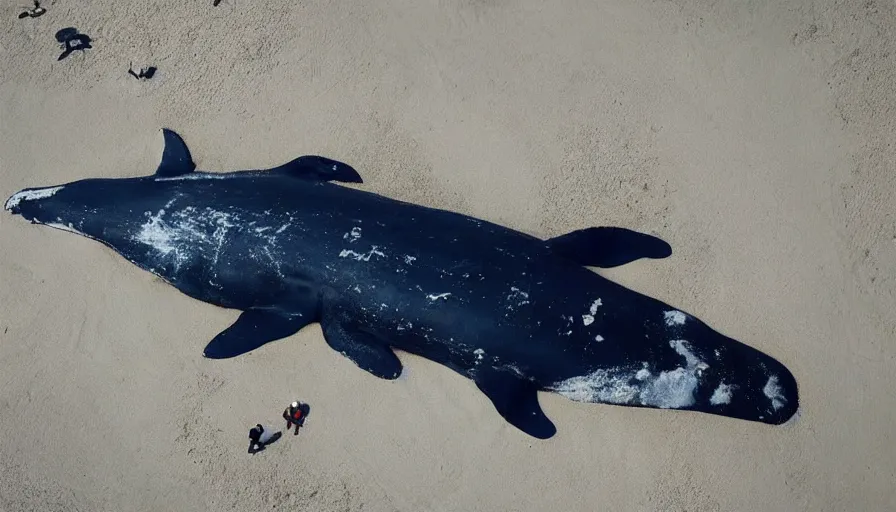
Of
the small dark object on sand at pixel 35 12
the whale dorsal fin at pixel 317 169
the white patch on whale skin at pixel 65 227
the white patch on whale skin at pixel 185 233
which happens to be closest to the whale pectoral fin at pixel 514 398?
the whale dorsal fin at pixel 317 169

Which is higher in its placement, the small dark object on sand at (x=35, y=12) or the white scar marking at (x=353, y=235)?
the small dark object on sand at (x=35, y=12)

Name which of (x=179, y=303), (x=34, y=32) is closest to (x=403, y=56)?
(x=179, y=303)

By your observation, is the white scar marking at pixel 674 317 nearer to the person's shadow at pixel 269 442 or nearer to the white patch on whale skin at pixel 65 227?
the person's shadow at pixel 269 442

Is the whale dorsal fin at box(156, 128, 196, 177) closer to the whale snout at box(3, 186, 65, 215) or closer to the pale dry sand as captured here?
the pale dry sand

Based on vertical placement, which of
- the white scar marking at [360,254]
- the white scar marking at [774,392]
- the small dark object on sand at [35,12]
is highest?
the small dark object on sand at [35,12]

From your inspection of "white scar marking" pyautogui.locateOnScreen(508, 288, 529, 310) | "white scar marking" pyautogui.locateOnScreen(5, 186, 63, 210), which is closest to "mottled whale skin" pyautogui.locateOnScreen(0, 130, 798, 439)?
"white scar marking" pyautogui.locateOnScreen(508, 288, 529, 310)

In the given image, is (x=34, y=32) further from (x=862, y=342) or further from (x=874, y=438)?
(x=874, y=438)
